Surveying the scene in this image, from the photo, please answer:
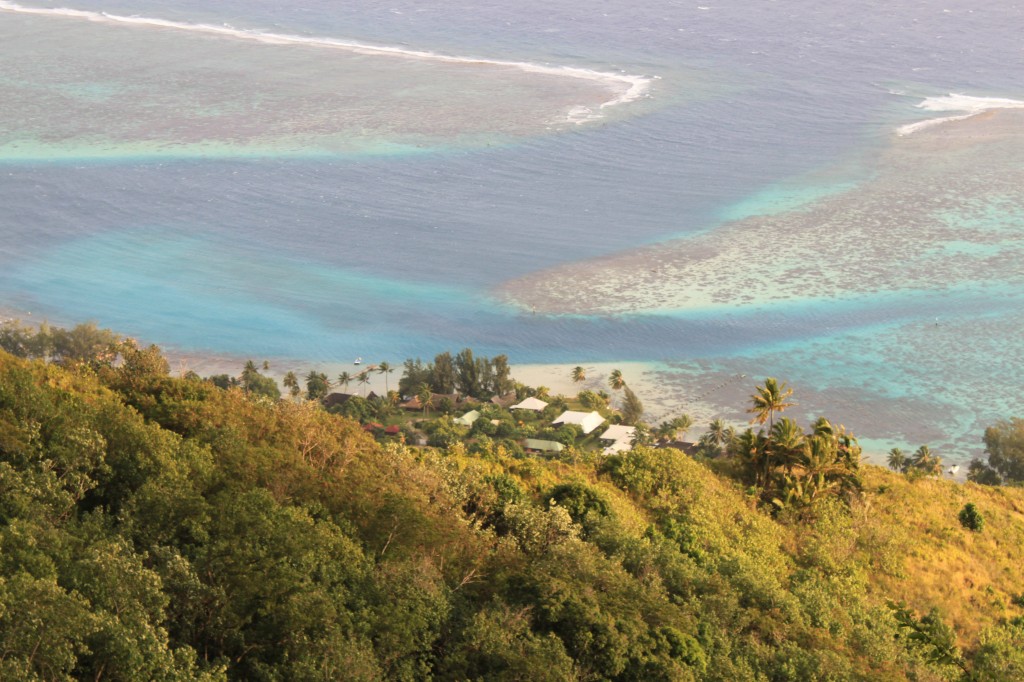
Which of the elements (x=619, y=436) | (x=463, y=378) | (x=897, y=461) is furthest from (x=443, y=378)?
(x=897, y=461)

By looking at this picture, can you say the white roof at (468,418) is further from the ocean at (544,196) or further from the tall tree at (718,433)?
the tall tree at (718,433)

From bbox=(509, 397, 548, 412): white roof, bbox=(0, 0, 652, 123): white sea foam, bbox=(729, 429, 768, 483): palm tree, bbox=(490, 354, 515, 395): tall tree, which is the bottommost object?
bbox=(509, 397, 548, 412): white roof

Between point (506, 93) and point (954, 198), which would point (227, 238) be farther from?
point (954, 198)

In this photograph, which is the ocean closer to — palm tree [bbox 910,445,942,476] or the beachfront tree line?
palm tree [bbox 910,445,942,476]

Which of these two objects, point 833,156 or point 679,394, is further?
point 833,156

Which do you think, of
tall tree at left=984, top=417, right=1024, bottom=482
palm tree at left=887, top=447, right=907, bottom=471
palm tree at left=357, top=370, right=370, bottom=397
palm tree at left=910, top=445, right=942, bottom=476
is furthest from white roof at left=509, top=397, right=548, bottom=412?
tall tree at left=984, top=417, right=1024, bottom=482

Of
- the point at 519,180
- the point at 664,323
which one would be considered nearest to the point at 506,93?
the point at 519,180
